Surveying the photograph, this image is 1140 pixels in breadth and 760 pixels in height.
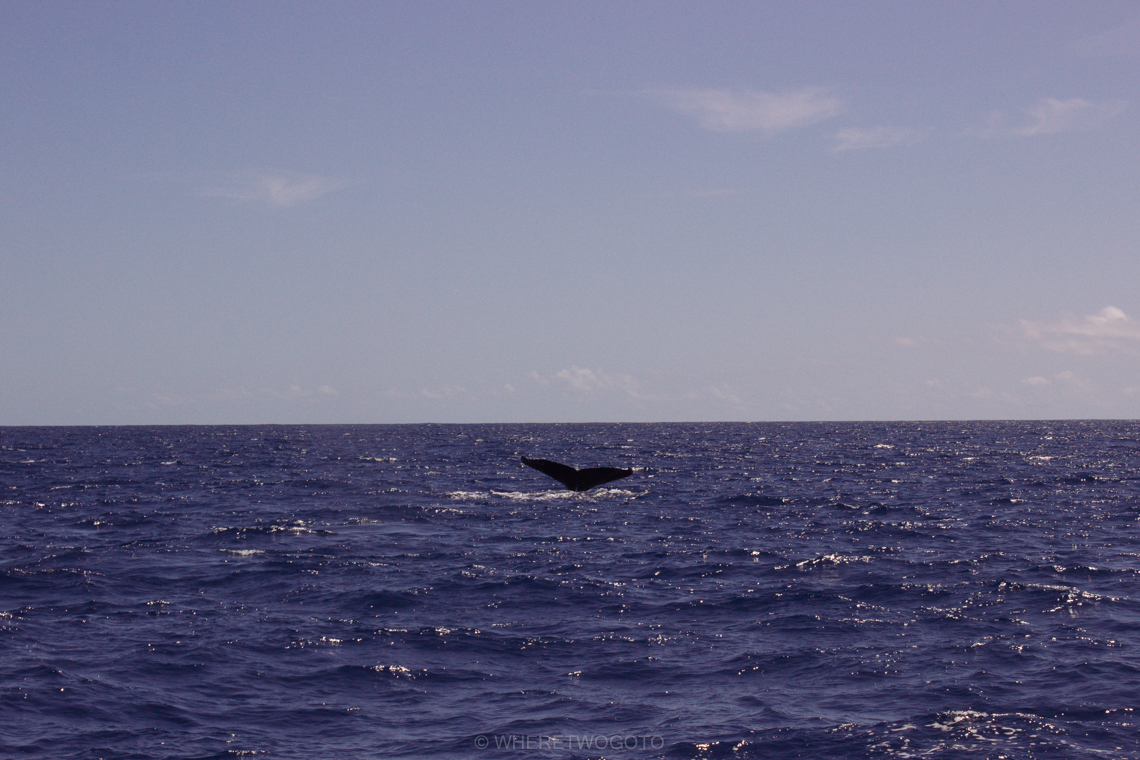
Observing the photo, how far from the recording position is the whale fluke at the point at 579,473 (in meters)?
6.26

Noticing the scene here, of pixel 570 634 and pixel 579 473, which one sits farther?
pixel 570 634

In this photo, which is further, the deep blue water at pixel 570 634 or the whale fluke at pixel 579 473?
the deep blue water at pixel 570 634

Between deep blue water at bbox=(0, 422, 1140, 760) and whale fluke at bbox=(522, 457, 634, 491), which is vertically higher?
whale fluke at bbox=(522, 457, 634, 491)

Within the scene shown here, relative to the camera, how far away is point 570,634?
710 inches

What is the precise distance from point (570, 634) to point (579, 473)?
40.3 ft

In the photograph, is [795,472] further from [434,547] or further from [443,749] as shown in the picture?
[443,749]

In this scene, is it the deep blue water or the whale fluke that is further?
the deep blue water

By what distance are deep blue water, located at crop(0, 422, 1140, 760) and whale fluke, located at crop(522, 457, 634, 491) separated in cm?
711

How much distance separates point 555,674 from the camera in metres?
15.6

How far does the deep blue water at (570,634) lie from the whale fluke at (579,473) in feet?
23.3

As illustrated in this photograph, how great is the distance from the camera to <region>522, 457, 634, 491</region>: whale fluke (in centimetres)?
626

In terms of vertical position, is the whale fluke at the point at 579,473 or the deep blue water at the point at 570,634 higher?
the whale fluke at the point at 579,473

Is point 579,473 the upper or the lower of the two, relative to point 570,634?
upper

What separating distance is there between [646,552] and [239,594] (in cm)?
1138
